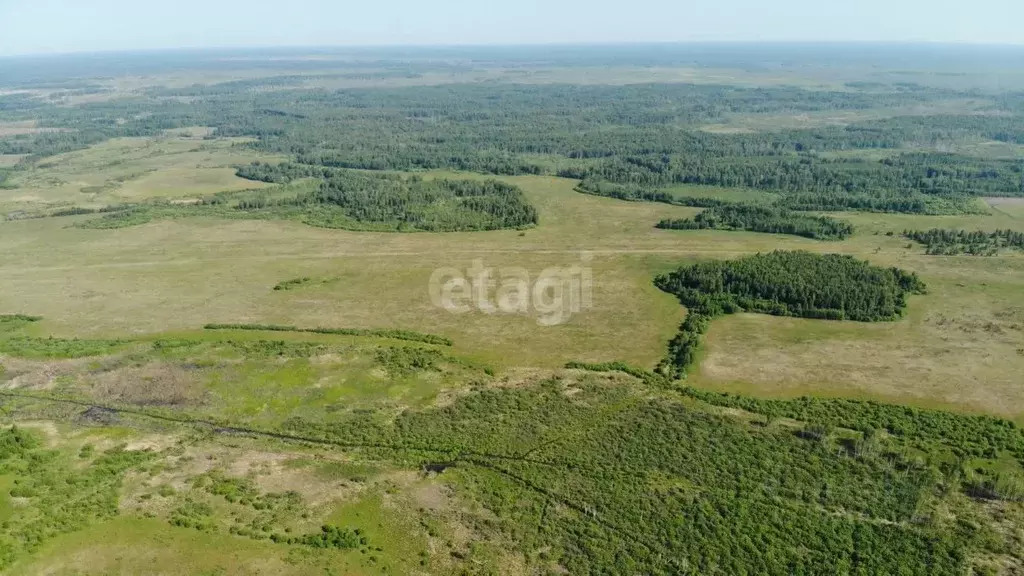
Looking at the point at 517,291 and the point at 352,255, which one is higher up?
the point at 352,255

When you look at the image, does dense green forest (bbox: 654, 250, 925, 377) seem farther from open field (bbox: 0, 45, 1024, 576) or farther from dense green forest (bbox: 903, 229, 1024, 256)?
dense green forest (bbox: 903, 229, 1024, 256)

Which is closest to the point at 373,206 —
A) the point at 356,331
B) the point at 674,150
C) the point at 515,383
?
the point at 356,331

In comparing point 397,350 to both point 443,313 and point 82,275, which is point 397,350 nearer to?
point 443,313

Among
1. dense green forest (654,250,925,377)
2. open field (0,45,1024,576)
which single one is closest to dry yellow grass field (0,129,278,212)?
open field (0,45,1024,576)

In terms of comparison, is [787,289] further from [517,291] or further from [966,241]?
[966,241]

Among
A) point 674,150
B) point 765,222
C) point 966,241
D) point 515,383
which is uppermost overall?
point 674,150

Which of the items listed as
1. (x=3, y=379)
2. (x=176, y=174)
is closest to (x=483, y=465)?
(x=3, y=379)

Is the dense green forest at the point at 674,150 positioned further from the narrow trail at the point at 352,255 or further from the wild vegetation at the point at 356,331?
the wild vegetation at the point at 356,331

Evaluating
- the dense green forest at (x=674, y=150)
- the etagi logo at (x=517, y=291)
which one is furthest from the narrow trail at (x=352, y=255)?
the dense green forest at (x=674, y=150)
